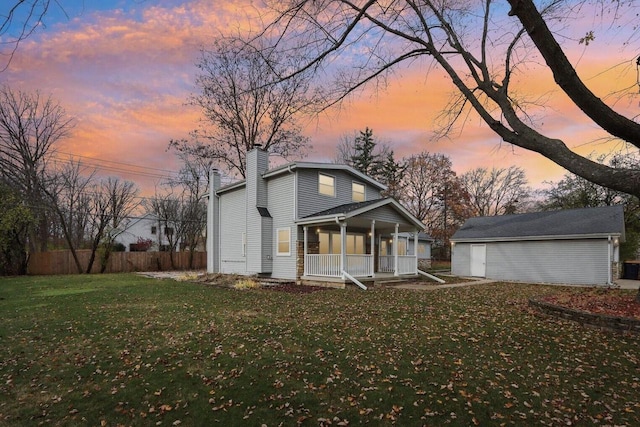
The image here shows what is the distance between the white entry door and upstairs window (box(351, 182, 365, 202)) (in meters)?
8.17

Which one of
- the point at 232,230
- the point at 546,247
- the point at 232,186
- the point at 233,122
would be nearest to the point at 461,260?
the point at 546,247

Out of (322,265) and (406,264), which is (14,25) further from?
(406,264)

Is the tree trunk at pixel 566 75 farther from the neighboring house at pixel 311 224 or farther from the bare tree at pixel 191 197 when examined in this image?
the bare tree at pixel 191 197

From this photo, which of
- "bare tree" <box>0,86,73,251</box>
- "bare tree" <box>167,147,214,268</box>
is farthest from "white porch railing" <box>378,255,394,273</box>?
"bare tree" <box>0,86,73,251</box>

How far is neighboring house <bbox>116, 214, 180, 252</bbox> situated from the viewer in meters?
38.6

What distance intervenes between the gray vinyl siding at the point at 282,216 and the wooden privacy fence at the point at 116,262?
15194mm

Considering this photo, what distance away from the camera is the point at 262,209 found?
17203 millimetres

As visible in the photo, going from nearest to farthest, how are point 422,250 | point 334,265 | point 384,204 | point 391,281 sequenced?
point 334,265 < point 384,204 < point 391,281 < point 422,250

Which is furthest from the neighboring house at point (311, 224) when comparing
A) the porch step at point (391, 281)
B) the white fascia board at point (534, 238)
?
the white fascia board at point (534, 238)

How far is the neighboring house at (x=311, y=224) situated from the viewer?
15.1 m

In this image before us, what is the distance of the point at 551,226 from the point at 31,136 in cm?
3329

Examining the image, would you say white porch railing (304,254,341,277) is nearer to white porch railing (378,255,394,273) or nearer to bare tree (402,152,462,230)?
white porch railing (378,255,394,273)

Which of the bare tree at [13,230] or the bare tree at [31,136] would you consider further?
the bare tree at [31,136]

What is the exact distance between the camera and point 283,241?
657 inches
